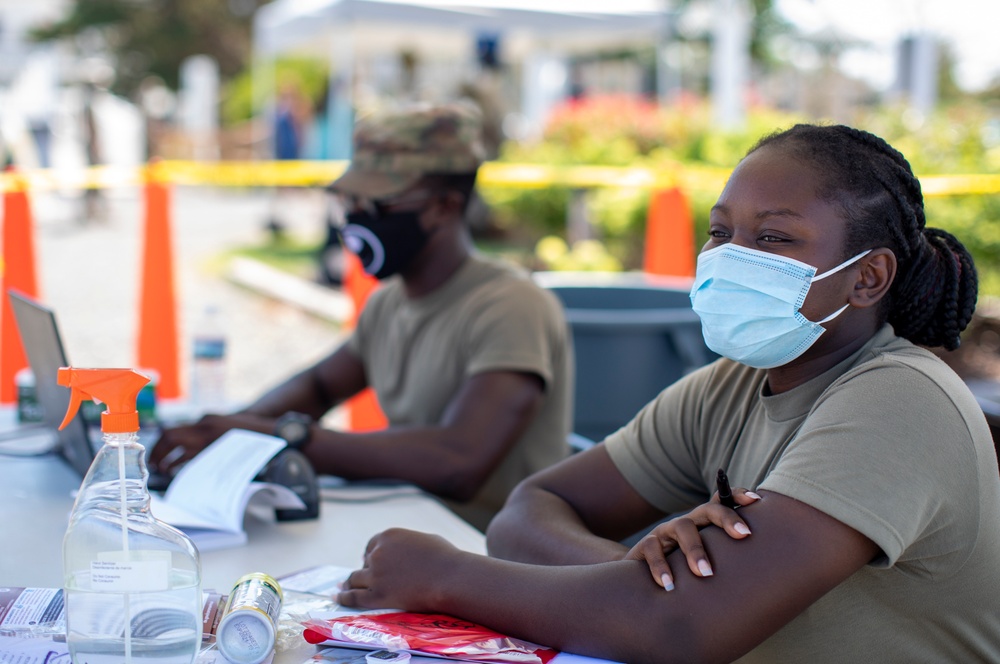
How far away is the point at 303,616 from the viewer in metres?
1.69

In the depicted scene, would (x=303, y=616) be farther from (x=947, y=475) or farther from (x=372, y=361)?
(x=372, y=361)

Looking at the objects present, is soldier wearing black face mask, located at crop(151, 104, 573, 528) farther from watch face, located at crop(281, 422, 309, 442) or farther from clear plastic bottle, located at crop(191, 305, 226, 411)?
clear plastic bottle, located at crop(191, 305, 226, 411)

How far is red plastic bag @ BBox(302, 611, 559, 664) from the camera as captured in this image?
4.99 feet

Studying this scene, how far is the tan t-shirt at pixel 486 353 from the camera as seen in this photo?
281 cm

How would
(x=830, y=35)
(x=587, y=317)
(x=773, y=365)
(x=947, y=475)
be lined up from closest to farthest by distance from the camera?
(x=947, y=475) → (x=773, y=365) → (x=587, y=317) → (x=830, y=35)

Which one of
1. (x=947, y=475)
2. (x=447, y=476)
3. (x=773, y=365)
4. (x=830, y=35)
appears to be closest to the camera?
(x=947, y=475)

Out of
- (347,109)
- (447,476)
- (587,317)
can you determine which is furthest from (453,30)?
(447,476)

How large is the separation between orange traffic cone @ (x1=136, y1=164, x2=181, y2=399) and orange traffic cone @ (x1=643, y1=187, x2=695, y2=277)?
9.01 ft

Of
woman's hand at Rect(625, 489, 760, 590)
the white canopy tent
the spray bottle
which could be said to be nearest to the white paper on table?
the spray bottle

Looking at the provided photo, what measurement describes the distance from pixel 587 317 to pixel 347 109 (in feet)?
39.9

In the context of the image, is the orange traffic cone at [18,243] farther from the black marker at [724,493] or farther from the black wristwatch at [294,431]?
the black marker at [724,493]

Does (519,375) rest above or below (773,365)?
below

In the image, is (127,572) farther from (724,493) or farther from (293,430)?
(293,430)

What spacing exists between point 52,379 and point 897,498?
1684mm
